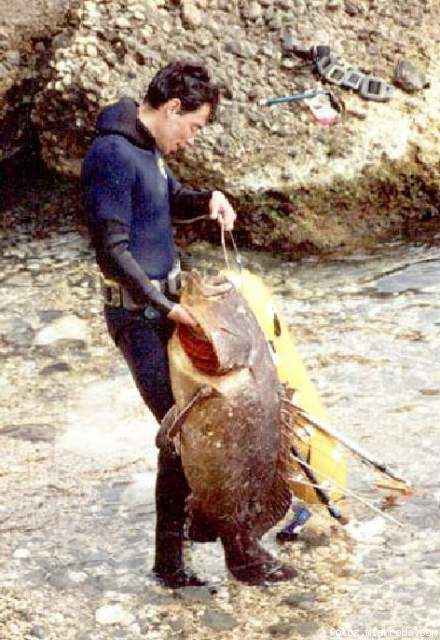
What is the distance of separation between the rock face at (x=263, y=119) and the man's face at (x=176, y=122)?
421 centimetres

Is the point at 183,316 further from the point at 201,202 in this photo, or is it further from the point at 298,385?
the point at 298,385

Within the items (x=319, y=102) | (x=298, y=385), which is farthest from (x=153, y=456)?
(x=319, y=102)

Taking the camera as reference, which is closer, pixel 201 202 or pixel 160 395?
pixel 160 395

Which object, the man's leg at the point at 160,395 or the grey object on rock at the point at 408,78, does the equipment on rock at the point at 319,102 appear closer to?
the grey object on rock at the point at 408,78

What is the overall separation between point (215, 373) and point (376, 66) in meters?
5.75

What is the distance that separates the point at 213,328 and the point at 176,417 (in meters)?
0.34

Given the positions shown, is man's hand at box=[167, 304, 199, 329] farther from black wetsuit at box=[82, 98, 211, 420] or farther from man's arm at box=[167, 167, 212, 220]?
man's arm at box=[167, 167, 212, 220]

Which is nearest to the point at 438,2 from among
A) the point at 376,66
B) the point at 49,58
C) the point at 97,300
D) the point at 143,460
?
the point at 376,66

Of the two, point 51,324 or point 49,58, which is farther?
point 49,58

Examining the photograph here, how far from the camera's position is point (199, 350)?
387 centimetres

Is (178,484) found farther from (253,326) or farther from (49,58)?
(49,58)

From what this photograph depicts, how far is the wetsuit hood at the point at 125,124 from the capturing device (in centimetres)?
424

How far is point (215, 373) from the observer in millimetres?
3906

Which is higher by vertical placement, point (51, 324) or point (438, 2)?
point (438, 2)
